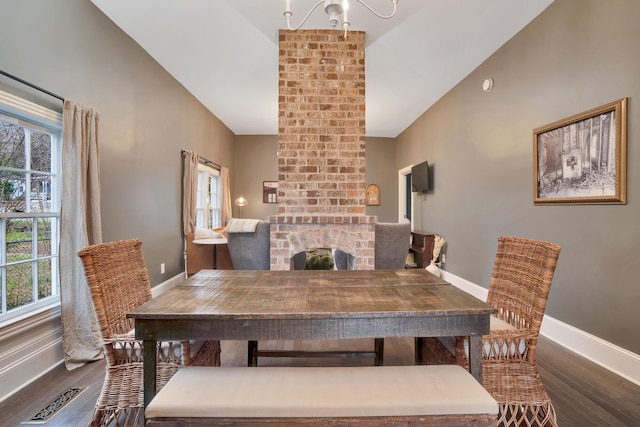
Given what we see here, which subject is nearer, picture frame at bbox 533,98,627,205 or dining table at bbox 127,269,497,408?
dining table at bbox 127,269,497,408

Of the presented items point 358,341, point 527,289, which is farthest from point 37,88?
point 527,289

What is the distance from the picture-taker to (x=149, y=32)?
118 inches

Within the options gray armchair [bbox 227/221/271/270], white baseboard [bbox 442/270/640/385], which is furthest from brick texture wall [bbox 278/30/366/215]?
white baseboard [bbox 442/270/640/385]

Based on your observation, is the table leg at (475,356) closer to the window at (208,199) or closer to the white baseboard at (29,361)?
the white baseboard at (29,361)

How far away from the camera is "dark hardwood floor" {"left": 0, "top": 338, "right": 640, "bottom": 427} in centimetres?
161

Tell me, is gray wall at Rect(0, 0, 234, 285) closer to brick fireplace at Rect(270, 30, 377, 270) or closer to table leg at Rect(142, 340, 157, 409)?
brick fireplace at Rect(270, 30, 377, 270)

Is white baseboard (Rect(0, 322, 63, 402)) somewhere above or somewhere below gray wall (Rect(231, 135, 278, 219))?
below

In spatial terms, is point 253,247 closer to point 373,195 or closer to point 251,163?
point 251,163

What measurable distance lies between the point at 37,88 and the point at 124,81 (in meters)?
1.14

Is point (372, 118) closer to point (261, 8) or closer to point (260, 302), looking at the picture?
point (261, 8)

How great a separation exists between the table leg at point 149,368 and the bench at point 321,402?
13cm

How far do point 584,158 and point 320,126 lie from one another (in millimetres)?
2141

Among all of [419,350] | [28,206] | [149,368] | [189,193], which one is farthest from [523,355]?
[189,193]

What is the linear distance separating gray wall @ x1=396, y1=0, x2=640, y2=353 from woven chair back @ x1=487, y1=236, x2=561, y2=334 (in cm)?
100
